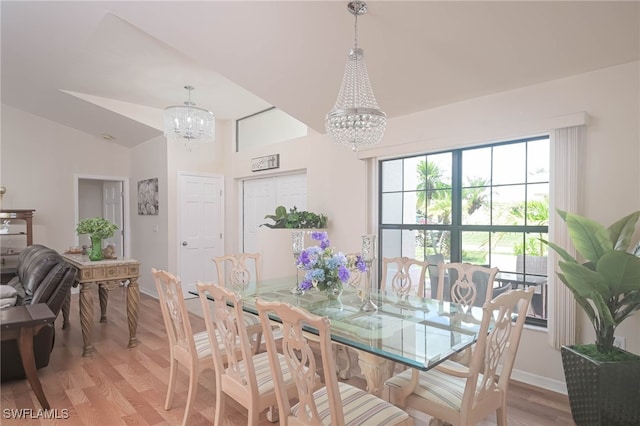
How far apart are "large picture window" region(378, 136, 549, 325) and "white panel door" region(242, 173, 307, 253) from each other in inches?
61.9

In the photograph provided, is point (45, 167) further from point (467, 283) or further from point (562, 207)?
point (562, 207)

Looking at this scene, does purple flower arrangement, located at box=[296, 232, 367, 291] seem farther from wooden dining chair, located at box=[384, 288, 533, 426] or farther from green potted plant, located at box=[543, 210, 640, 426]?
green potted plant, located at box=[543, 210, 640, 426]

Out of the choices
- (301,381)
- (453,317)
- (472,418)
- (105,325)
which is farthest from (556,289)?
(105,325)

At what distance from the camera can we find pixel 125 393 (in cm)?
269

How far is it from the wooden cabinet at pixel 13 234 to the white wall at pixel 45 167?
0.21 m

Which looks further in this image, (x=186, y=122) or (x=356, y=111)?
(x=186, y=122)

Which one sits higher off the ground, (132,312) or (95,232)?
(95,232)

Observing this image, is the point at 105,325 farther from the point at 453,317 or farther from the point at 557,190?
the point at 557,190

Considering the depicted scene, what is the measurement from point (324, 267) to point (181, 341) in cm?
107

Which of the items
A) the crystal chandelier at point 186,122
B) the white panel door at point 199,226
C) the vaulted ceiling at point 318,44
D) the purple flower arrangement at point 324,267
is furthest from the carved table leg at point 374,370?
the white panel door at point 199,226

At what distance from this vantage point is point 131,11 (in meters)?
2.71

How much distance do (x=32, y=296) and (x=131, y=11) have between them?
2.54 meters

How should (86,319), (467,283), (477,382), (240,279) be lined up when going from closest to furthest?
Answer: (477,382)
(467,283)
(240,279)
(86,319)

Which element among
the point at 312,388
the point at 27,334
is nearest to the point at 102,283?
the point at 27,334
